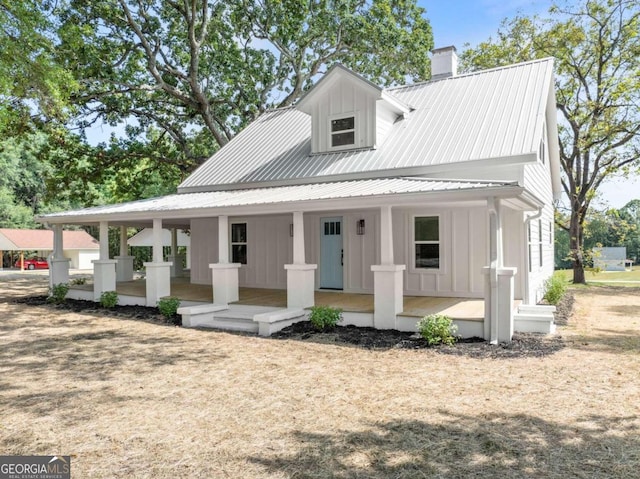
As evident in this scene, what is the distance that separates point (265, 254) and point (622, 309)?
389 inches

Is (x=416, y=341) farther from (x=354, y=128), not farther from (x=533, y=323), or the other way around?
(x=354, y=128)

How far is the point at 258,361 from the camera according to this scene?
22.2 ft

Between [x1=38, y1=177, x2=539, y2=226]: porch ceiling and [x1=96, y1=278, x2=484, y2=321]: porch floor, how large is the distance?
212 cm

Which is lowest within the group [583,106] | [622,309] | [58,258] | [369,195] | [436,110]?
[622,309]

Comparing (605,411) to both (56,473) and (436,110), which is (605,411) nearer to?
(56,473)

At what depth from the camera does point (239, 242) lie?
1374cm

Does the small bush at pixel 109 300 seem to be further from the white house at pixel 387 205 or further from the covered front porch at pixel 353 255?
the white house at pixel 387 205

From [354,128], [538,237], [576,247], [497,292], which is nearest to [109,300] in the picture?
[354,128]

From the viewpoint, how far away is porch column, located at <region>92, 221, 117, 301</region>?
13094mm

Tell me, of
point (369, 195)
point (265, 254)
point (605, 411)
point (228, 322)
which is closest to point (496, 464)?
point (605, 411)

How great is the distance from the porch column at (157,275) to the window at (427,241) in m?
6.41

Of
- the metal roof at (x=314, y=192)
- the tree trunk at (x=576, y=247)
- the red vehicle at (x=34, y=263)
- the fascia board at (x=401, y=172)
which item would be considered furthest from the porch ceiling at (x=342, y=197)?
the red vehicle at (x=34, y=263)

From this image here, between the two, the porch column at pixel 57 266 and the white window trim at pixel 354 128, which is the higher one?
the white window trim at pixel 354 128

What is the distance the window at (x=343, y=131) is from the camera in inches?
489
